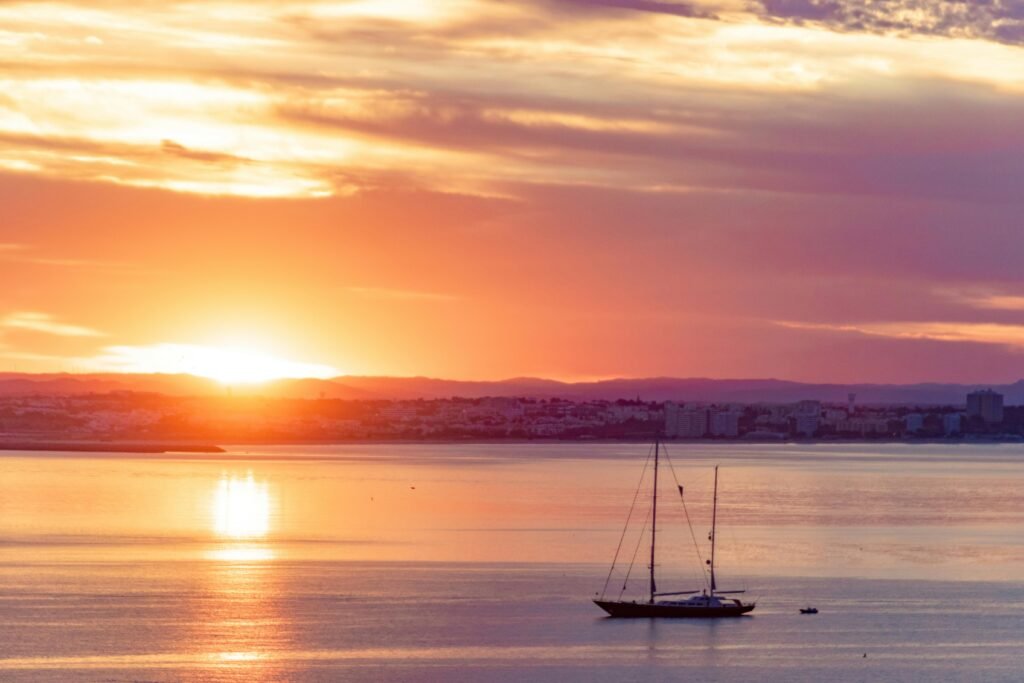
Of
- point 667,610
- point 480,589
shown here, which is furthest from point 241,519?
point 667,610

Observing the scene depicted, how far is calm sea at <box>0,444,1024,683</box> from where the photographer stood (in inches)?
1949

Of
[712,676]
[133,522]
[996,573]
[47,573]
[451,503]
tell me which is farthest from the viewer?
[451,503]

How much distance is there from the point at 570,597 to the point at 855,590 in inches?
502

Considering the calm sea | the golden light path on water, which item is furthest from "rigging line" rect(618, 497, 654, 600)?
the golden light path on water

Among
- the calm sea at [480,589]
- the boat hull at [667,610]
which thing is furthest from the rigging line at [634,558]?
the boat hull at [667,610]

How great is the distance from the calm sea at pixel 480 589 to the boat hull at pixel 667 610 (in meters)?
0.64

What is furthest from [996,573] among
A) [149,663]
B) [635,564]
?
[149,663]

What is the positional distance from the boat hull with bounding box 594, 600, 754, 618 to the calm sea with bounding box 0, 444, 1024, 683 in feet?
2.10

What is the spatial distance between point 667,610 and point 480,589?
368 inches

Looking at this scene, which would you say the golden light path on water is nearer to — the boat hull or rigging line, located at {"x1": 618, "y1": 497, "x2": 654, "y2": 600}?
rigging line, located at {"x1": 618, "y1": 497, "x2": 654, "y2": 600}

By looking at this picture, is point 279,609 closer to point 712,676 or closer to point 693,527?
point 712,676

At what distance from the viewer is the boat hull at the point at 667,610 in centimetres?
5919

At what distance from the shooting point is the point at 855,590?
67.9 meters

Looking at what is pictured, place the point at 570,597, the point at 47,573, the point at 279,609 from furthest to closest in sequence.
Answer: the point at 47,573, the point at 570,597, the point at 279,609
